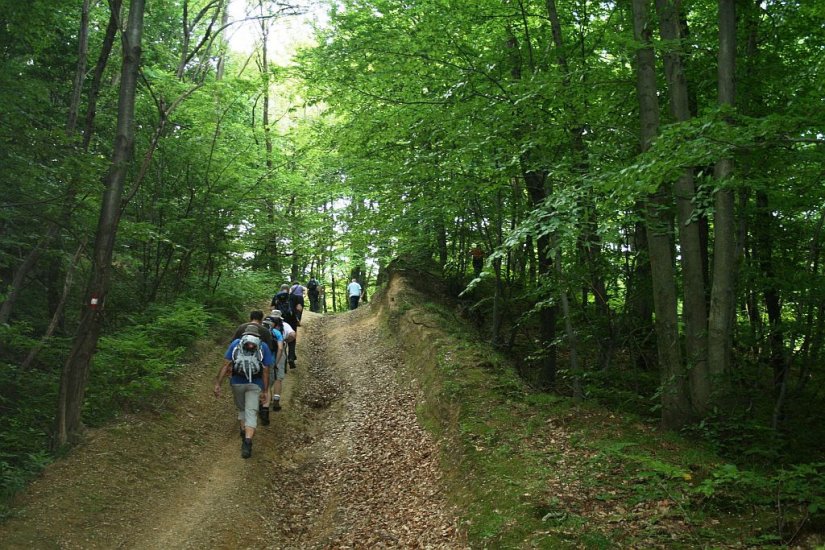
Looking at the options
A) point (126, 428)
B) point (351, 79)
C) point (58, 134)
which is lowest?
point (126, 428)

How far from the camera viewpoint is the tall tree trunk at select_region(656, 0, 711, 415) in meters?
6.96

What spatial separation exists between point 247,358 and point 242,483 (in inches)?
73.0

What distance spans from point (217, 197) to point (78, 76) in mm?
4061

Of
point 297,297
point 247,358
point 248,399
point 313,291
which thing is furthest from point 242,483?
point 313,291

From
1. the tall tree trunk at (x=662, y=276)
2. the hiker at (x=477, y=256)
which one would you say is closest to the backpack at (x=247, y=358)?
the tall tree trunk at (x=662, y=276)

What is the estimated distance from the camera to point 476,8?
8.91 meters

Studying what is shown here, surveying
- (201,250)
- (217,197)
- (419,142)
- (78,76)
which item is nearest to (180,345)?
(201,250)

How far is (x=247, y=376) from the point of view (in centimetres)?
869

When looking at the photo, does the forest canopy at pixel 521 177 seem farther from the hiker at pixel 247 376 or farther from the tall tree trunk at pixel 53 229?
the hiker at pixel 247 376

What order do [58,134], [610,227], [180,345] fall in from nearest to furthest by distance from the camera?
[610,227] < [58,134] < [180,345]

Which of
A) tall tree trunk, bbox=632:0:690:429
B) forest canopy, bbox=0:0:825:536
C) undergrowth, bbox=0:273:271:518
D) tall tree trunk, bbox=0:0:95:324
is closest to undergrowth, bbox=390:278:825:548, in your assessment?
tall tree trunk, bbox=632:0:690:429

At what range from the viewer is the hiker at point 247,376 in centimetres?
867

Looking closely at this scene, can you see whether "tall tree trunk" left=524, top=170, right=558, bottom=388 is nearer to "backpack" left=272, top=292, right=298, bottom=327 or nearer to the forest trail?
the forest trail

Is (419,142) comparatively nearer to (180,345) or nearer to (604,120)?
(604,120)
